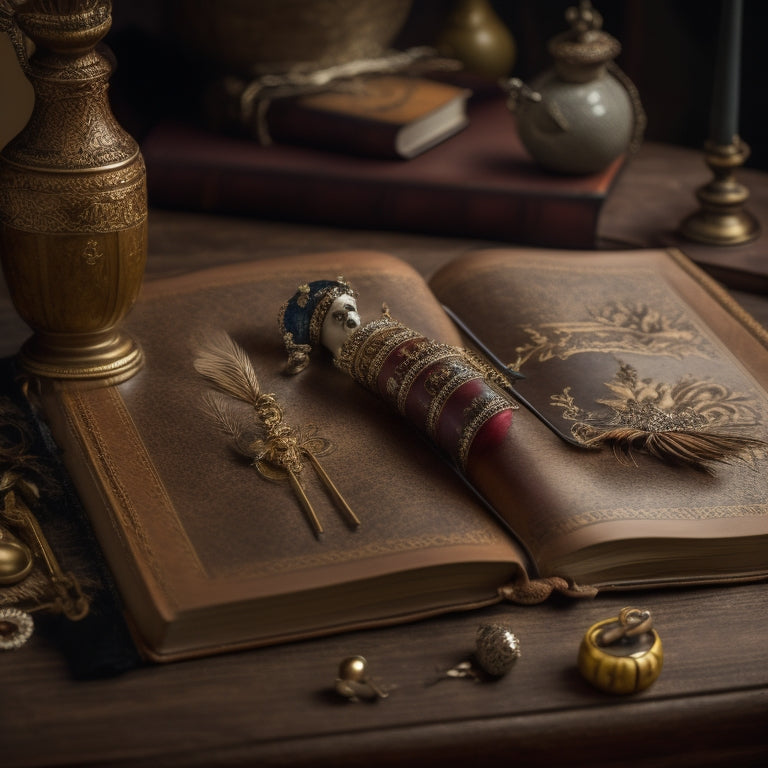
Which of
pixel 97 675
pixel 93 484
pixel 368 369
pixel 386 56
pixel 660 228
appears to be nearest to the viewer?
pixel 97 675

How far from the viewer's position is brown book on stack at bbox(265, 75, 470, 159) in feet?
5.80

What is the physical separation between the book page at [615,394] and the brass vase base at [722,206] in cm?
21

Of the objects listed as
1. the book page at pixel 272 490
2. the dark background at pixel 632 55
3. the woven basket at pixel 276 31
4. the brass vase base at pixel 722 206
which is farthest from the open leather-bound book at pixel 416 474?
the dark background at pixel 632 55

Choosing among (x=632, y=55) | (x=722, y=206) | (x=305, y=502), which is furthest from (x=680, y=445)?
(x=632, y=55)

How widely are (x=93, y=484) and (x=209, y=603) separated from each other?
20 centimetres

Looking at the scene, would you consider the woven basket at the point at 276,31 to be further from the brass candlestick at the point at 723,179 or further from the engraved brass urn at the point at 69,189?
the engraved brass urn at the point at 69,189

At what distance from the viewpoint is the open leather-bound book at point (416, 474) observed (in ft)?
3.10

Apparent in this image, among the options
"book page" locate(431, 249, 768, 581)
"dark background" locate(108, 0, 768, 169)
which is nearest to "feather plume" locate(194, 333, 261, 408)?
"book page" locate(431, 249, 768, 581)

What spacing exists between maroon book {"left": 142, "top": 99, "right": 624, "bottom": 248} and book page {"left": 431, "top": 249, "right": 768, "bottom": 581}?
0.71 ft

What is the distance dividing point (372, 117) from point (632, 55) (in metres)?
0.67

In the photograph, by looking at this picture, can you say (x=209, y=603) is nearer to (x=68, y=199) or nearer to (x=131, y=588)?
(x=131, y=588)

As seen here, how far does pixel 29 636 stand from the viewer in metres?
0.92

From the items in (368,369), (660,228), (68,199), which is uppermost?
(68,199)

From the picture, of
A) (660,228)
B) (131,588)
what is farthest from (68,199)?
(660,228)
